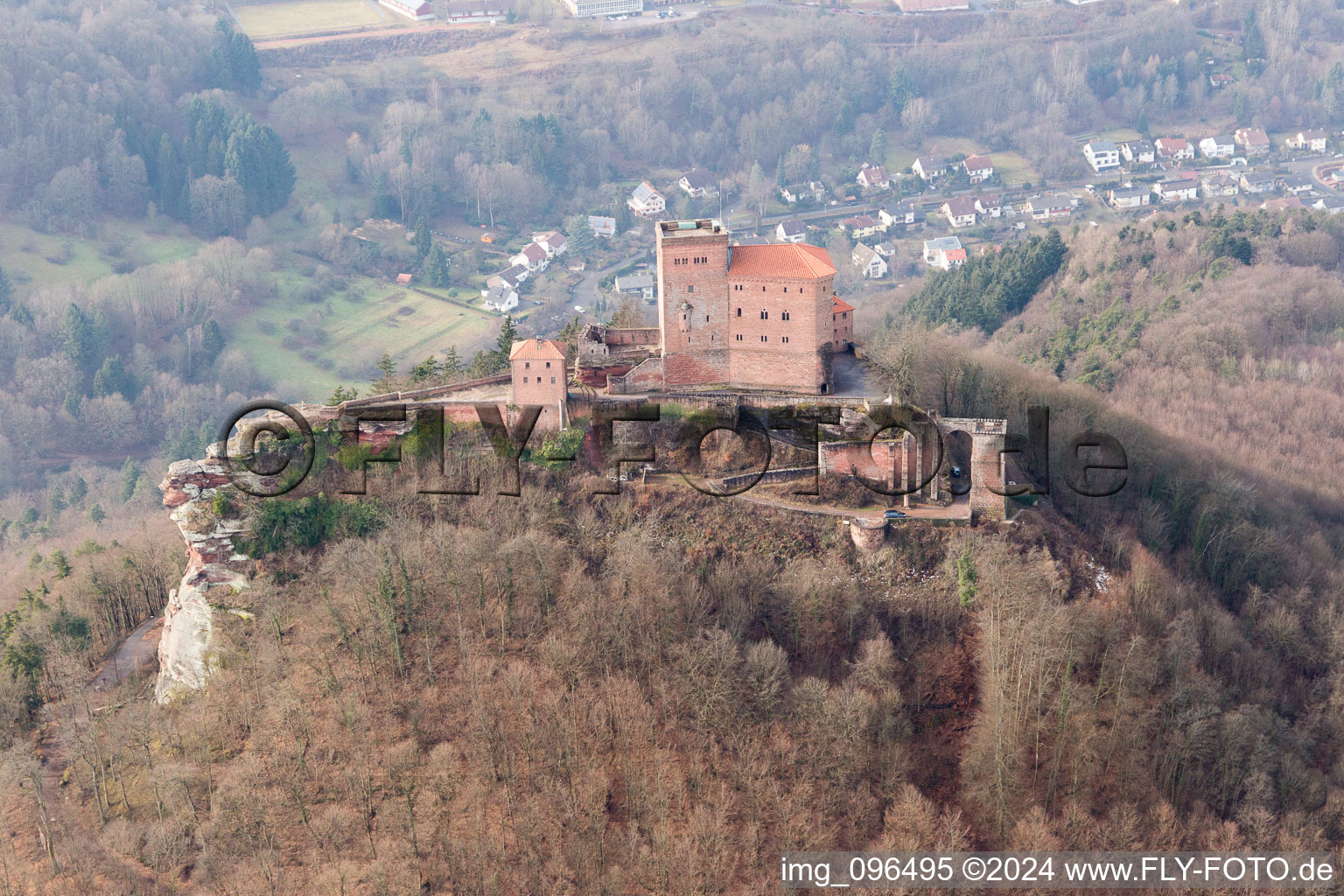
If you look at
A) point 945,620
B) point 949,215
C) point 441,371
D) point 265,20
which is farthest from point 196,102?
point 945,620

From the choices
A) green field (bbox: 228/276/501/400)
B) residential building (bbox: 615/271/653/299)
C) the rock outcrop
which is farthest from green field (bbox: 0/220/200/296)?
the rock outcrop

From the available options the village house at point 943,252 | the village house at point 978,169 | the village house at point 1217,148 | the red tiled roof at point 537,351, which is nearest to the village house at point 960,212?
the village house at point 943,252

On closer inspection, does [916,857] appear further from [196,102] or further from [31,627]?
[196,102]

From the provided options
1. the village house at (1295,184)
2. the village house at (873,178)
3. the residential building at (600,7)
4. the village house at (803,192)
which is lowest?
the village house at (1295,184)

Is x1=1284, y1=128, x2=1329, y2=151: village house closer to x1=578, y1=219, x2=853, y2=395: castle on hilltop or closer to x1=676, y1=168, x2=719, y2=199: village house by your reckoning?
x1=676, y1=168, x2=719, y2=199: village house

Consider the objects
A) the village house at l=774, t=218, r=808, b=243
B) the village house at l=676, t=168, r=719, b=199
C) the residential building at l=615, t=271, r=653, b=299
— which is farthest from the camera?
Answer: the village house at l=676, t=168, r=719, b=199

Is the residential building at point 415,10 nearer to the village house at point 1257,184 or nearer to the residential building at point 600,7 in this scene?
the residential building at point 600,7
